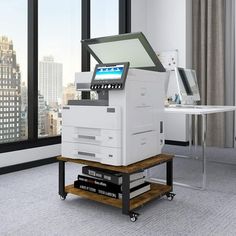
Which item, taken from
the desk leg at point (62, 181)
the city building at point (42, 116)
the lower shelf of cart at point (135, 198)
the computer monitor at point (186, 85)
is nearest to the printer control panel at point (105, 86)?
the desk leg at point (62, 181)

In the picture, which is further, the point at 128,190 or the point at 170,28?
the point at 170,28

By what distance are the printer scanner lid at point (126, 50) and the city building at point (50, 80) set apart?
1398 millimetres

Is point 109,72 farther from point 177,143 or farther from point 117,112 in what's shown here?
point 177,143

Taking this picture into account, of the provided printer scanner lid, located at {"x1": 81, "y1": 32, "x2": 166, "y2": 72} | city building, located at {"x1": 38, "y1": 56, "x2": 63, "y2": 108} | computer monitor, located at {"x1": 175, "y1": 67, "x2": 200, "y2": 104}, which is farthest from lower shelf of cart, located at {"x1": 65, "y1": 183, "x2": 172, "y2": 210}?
city building, located at {"x1": 38, "y1": 56, "x2": 63, "y2": 108}

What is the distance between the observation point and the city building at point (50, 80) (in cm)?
338

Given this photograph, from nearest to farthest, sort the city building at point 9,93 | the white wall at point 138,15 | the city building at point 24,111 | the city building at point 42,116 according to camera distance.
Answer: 1. the city building at point 9,93
2. the city building at point 24,111
3. the city building at point 42,116
4. the white wall at point 138,15

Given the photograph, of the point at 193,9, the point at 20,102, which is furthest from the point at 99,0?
the point at 20,102

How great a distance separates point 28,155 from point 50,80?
3.05 ft

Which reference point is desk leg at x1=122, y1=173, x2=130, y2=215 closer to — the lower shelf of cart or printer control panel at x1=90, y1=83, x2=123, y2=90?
the lower shelf of cart

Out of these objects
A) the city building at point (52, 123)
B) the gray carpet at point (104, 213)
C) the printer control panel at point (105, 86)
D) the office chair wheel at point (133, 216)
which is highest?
the printer control panel at point (105, 86)

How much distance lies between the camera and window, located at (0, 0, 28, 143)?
9.78ft

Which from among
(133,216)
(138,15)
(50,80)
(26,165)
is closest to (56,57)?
(50,80)

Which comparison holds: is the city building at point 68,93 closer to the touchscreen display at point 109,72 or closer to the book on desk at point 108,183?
the book on desk at point 108,183

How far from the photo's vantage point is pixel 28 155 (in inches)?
121
